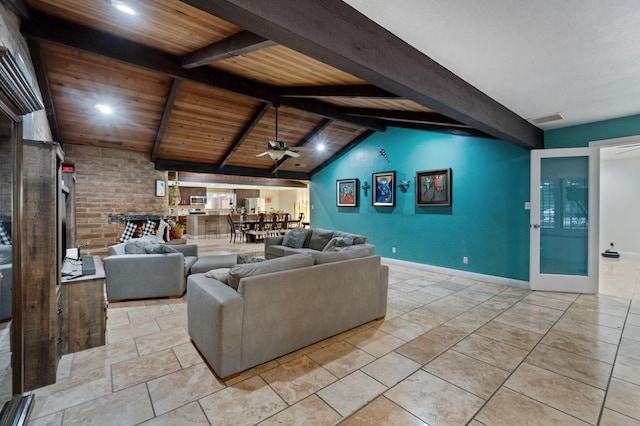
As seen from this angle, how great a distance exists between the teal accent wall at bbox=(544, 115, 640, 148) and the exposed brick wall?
26.1 ft

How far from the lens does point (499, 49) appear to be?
2.30 metres

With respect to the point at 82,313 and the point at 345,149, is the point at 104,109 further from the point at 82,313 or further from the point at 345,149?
the point at 345,149

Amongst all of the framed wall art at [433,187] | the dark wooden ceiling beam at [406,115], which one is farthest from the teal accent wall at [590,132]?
the framed wall art at [433,187]

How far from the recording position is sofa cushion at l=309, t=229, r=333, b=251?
585 centimetres

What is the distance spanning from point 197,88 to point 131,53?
1.31m

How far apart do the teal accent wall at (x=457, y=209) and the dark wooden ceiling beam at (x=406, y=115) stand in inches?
33.9

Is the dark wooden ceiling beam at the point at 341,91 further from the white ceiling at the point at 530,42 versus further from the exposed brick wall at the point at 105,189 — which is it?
the exposed brick wall at the point at 105,189

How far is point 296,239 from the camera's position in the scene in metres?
5.92

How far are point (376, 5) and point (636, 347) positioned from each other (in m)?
3.66

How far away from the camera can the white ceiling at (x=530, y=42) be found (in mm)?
1821

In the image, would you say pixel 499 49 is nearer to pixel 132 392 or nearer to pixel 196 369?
pixel 196 369

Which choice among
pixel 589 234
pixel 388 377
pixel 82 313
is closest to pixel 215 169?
pixel 82 313

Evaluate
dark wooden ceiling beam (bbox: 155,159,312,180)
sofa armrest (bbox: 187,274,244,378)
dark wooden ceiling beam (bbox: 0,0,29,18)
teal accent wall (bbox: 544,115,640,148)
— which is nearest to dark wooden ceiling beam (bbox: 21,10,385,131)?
dark wooden ceiling beam (bbox: 0,0,29,18)

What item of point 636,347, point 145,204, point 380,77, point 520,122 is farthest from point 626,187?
point 145,204
